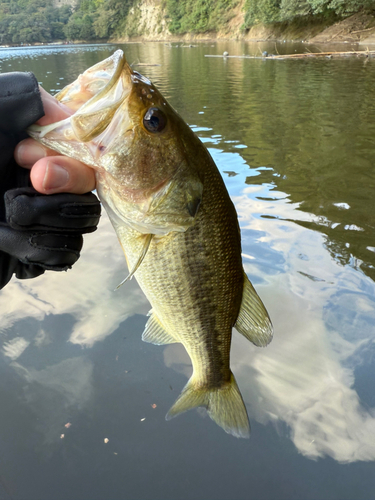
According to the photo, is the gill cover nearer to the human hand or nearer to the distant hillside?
the human hand

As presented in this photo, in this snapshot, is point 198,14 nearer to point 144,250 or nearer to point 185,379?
point 185,379

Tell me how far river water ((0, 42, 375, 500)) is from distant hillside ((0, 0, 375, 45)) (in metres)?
38.0

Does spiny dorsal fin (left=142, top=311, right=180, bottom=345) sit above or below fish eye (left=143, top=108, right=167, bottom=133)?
below

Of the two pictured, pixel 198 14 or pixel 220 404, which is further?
pixel 198 14

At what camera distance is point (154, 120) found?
1.55m

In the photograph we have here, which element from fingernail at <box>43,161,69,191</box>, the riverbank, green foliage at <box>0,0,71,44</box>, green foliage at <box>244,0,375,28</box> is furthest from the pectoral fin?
green foliage at <box>0,0,71,44</box>

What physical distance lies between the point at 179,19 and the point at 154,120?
8581cm

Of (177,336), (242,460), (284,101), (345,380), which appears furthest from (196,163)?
(284,101)

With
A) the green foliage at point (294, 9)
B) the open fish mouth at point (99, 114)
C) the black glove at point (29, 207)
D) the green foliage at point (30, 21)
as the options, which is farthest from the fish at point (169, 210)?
the green foliage at point (30, 21)

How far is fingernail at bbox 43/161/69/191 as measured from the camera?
1.51 metres

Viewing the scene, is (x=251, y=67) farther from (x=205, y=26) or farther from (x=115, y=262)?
(x=205, y=26)

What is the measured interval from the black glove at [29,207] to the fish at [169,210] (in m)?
0.11

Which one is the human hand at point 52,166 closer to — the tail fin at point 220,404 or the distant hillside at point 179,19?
the tail fin at point 220,404

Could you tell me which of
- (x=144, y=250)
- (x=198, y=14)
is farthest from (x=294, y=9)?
(x=144, y=250)
